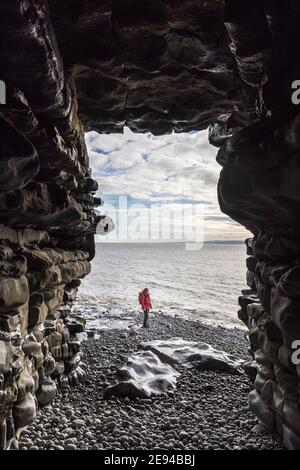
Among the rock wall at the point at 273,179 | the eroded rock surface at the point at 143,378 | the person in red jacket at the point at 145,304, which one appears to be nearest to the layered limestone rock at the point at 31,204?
the eroded rock surface at the point at 143,378

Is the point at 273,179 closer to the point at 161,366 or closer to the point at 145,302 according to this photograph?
the point at 161,366

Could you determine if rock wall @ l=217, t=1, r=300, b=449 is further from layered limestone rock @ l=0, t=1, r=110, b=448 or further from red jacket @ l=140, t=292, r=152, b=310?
red jacket @ l=140, t=292, r=152, b=310

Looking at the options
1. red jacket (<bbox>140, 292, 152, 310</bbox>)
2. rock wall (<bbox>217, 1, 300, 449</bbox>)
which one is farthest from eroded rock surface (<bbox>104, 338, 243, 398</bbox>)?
red jacket (<bbox>140, 292, 152, 310</bbox>)

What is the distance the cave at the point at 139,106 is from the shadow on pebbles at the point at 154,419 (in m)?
0.52

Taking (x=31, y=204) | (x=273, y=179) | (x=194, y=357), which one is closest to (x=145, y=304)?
(x=194, y=357)

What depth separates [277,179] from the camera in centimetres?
465

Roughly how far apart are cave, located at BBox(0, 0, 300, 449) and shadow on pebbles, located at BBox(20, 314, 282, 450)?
520mm

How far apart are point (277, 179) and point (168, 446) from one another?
5342 millimetres

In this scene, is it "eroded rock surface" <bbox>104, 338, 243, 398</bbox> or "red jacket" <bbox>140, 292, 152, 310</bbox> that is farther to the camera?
"red jacket" <bbox>140, 292, 152, 310</bbox>

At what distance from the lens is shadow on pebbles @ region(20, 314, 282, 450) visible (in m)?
6.15

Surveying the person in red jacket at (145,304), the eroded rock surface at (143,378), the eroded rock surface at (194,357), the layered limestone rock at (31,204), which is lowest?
the person in red jacket at (145,304)

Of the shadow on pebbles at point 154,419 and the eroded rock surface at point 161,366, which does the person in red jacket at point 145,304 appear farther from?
the shadow on pebbles at point 154,419

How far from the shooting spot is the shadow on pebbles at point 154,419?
615 cm

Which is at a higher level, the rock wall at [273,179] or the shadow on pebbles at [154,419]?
the rock wall at [273,179]
